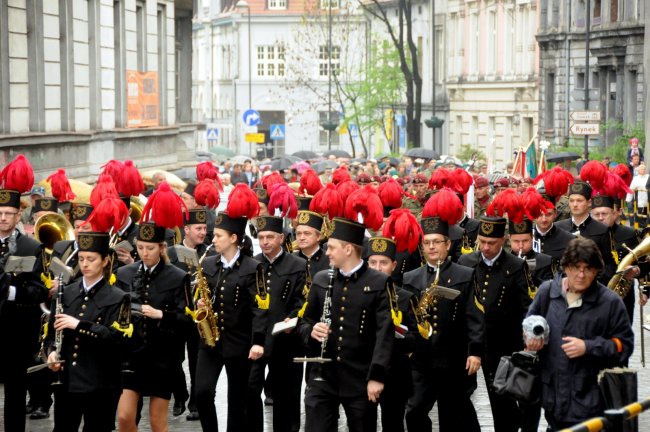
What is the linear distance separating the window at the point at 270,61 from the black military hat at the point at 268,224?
318ft

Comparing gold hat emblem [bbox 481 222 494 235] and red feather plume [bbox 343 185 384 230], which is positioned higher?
red feather plume [bbox 343 185 384 230]

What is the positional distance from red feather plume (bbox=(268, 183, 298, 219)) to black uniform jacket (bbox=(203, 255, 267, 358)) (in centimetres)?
232

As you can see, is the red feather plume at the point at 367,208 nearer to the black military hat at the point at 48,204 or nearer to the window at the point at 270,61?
the black military hat at the point at 48,204

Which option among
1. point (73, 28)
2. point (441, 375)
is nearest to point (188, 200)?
point (441, 375)

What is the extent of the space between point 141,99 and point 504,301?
24525mm

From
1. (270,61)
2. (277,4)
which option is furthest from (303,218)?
(270,61)

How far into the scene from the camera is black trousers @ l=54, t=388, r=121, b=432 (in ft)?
36.9

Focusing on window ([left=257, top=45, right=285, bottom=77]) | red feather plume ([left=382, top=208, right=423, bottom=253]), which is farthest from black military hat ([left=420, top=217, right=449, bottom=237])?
window ([left=257, top=45, right=285, bottom=77])

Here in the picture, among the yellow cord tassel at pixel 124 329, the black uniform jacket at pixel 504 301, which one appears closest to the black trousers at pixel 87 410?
the yellow cord tassel at pixel 124 329

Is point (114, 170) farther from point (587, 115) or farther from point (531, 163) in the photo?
point (587, 115)

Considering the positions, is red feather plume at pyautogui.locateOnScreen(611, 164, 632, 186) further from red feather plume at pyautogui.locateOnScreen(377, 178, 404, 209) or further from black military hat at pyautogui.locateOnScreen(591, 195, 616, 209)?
red feather plume at pyautogui.locateOnScreen(377, 178, 404, 209)

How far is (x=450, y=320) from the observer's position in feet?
40.5

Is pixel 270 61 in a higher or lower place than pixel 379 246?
higher

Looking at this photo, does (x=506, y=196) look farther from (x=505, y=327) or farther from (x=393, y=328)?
(x=393, y=328)
